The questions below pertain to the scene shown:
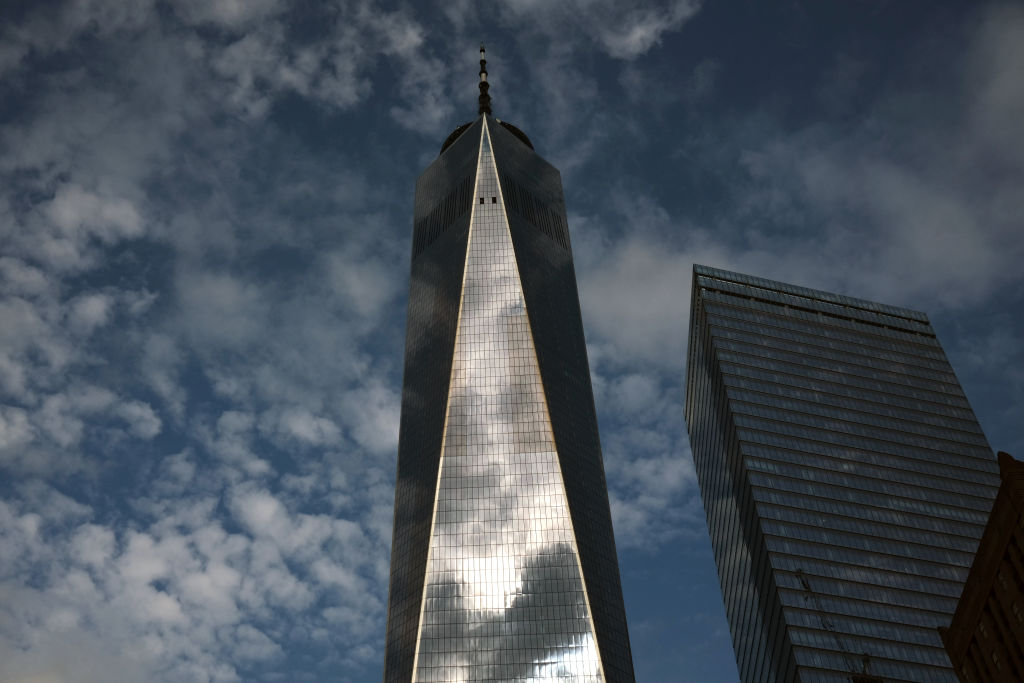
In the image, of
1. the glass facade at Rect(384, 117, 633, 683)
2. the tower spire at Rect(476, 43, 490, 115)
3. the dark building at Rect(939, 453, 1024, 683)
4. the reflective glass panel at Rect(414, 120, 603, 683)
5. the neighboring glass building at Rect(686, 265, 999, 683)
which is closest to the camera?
the dark building at Rect(939, 453, 1024, 683)

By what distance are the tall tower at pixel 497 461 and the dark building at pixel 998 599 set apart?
1666 inches

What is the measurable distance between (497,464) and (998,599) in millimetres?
63849

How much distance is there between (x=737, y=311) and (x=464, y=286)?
55085mm

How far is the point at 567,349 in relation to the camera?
140m

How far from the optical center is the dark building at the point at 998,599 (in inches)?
2598

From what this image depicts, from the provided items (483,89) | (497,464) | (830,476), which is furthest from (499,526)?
(483,89)

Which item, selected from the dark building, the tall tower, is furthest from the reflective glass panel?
the dark building

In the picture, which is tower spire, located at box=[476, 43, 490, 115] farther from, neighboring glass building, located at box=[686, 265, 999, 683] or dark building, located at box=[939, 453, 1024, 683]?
dark building, located at box=[939, 453, 1024, 683]

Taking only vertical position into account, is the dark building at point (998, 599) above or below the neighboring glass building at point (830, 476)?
below

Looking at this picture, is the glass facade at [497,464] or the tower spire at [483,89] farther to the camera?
the tower spire at [483,89]

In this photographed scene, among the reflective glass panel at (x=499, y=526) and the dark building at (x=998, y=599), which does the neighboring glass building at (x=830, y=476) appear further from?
the dark building at (x=998, y=599)

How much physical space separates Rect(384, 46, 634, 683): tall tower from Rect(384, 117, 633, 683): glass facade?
0.19 meters

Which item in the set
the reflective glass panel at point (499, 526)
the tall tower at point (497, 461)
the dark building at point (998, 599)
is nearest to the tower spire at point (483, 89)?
the tall tower at point (497, 461)

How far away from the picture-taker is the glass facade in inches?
4296
